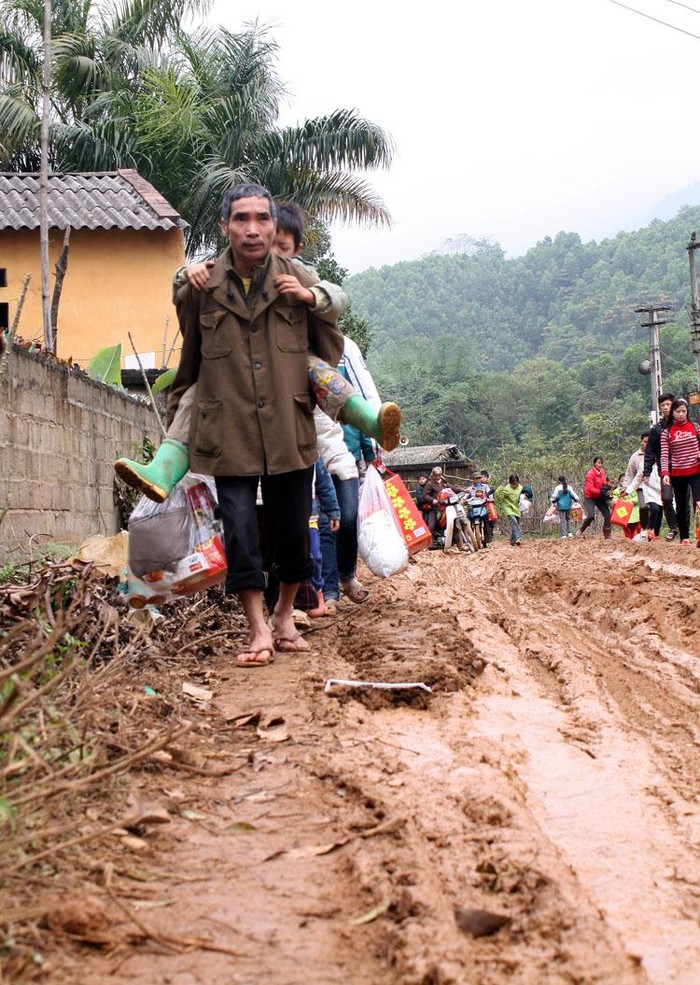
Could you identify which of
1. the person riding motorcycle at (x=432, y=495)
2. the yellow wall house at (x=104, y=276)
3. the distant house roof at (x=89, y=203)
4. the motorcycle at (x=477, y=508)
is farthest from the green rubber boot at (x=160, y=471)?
the motorcycle at (x=477, y=508)

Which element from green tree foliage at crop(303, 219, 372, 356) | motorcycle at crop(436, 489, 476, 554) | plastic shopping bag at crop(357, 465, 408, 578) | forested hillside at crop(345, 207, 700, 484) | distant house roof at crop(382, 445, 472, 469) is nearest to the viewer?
plastic shopping bag at crop(357, 465, 408, 578)

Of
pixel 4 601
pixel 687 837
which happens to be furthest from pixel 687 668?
pixel 4 601

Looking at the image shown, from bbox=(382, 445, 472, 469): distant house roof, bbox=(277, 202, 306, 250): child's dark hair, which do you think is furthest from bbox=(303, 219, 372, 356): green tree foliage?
bbox=(277, 202, 306, 250): child's dark hair

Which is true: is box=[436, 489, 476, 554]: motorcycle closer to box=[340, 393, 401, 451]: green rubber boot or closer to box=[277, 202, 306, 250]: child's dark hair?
box=[277, 202, 306, 250]: child's dark hair

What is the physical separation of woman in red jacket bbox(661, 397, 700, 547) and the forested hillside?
3030 cm

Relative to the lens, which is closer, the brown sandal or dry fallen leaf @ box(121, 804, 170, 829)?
dry fallen leaf @ box(121, 804, 170, 829)

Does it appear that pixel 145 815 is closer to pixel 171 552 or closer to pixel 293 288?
pixel 171 552

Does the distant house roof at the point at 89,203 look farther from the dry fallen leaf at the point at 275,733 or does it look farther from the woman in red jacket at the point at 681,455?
the dry fallen leaf at the point at 275,733

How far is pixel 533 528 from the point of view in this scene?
4138 cm

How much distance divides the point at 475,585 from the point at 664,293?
85.3 metres

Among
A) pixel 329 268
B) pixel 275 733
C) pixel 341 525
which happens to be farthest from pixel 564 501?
pixel 275 733

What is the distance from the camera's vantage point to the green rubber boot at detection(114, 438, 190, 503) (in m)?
4.63

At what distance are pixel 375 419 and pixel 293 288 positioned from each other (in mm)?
644

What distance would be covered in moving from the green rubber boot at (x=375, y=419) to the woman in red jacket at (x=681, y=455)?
808cm
